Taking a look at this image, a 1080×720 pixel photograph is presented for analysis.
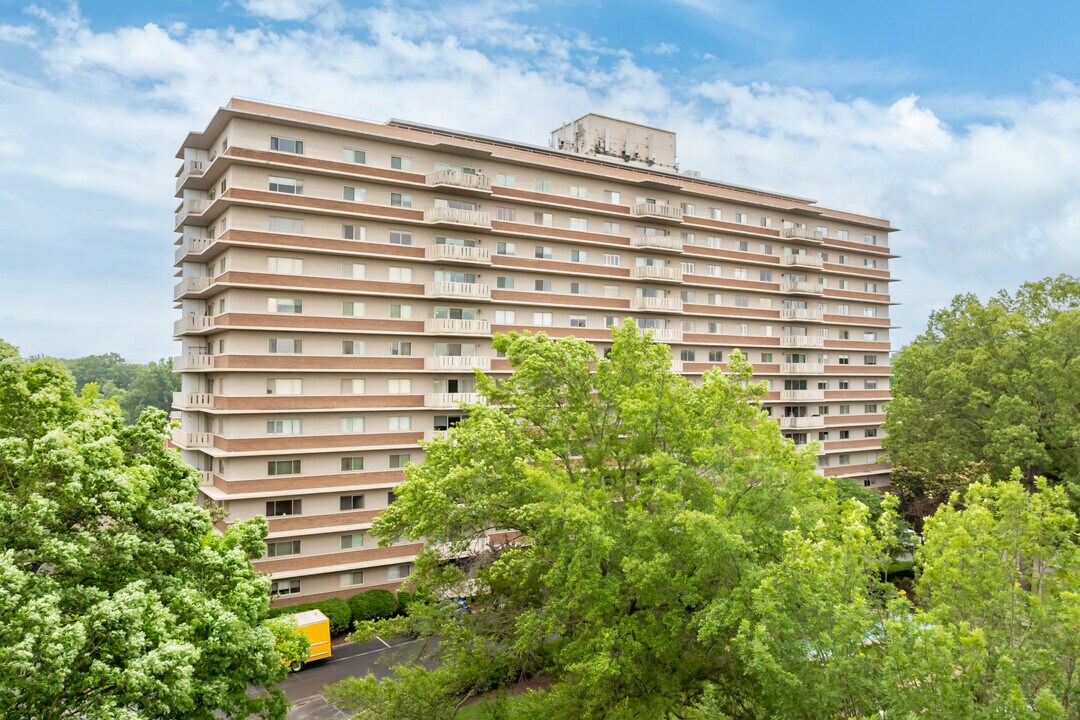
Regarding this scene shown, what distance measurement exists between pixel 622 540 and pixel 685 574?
84.9 inches

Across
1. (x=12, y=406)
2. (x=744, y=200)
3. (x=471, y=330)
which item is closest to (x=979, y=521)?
(x=12, y=406)

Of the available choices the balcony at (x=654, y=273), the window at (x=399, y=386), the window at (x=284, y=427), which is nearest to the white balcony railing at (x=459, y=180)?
the window at (x=399, y=386)

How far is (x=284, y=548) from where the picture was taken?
1631 inches

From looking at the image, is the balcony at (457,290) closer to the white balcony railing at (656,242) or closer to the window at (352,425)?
the window at (352,425)

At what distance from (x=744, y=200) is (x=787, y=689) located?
183ft

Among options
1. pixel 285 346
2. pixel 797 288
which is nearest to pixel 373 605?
pixel 285 346

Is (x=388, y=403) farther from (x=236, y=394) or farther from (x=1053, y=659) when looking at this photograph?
(x=1053, y=659)

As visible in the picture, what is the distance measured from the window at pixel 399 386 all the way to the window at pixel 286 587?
42.8 ft

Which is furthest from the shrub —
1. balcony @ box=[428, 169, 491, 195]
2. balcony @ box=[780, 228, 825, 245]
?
balcony @ box=[780, 228, 825, 245]

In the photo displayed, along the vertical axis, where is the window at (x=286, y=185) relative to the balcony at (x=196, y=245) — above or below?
above

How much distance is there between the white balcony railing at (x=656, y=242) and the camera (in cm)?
5700

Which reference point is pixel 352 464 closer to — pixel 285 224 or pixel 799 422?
pixel 285 224

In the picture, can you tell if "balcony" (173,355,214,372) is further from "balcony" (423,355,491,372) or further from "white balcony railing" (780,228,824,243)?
"white balcony railing" (780,228,824,243)

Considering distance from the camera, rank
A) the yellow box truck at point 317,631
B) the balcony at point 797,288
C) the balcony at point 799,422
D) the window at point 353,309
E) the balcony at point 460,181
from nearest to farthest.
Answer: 1. the yellow box truck at point 317,631
2. the window at point 353,309
3. the balcony at point 460,181
4. the balcony at point 799,422
5. the balcony at point 797,288
